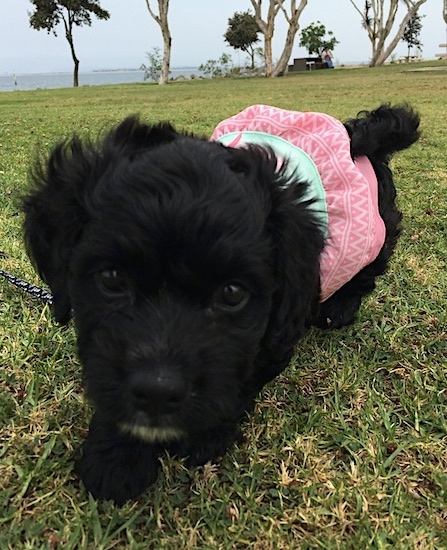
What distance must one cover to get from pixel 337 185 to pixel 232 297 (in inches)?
46.0

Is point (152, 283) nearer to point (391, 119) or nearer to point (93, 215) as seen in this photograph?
point (93, 215)

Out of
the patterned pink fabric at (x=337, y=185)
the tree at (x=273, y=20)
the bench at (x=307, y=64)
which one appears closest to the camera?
the patterned pink fabric at (x=337, y=185)

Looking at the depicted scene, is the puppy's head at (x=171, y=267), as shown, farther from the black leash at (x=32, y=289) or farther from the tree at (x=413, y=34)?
the tree at (x=413, y=34)

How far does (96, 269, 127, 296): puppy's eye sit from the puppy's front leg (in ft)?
1.46

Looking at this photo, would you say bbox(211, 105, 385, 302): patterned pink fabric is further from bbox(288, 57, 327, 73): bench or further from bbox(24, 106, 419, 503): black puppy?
bbox(288, 57, 327, 73): bench

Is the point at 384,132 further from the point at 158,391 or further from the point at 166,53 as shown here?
the point at 166,53

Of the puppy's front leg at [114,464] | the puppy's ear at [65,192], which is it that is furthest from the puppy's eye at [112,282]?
the puppy's front leg at [114,464]

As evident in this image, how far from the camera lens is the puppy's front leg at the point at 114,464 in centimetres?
187

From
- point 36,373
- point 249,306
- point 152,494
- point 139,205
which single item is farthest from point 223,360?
point 36,373

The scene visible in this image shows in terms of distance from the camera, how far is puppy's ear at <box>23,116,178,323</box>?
5.90ft

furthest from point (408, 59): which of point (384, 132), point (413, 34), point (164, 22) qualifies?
point (384, 132)

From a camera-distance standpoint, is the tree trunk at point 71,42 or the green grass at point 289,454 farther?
the tree trunk at point 71,42

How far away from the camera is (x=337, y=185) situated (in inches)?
103

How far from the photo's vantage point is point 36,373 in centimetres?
254
